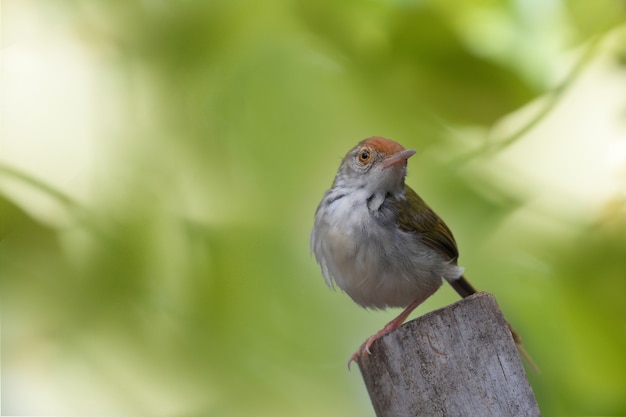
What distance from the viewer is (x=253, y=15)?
140 inches

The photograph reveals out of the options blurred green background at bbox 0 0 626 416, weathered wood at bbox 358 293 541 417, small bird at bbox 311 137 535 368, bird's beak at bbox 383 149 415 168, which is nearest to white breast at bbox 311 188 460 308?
small bird at bbox 311 137 535 368

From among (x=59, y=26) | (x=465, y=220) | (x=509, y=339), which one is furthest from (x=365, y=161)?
(x=59, y=26)

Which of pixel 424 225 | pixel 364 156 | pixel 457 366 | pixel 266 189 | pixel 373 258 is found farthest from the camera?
pixel 266 189

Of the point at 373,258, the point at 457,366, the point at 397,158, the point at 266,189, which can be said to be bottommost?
the point at 457,366

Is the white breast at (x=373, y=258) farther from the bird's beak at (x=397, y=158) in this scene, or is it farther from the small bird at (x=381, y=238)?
the bird's beak at (x=397, y=158)

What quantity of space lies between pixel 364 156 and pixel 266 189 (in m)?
1.43

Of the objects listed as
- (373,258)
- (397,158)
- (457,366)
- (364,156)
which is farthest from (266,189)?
(457,366)

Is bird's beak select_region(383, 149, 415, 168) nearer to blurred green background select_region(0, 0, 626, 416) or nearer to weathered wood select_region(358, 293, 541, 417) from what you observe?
weathered wood select_region(358, 293, 541, 417)

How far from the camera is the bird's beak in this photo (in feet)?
6.24

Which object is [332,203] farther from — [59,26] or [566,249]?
[59,26]

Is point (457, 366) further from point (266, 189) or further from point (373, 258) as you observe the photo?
point (266, 189)

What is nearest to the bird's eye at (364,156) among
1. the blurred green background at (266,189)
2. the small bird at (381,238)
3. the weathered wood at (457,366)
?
the small bird at (381,238)

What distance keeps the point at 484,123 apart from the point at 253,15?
1.26 m

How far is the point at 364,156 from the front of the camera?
202 centimetres
